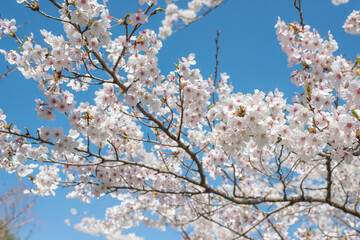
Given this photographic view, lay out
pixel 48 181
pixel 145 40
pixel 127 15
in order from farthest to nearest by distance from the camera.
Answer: pixel 48 181 < pixel 145 40 < pixel 127 15

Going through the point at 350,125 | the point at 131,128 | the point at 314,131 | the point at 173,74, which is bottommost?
the point at 350,125

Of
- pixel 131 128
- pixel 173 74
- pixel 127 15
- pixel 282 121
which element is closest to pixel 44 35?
pixel 127 15

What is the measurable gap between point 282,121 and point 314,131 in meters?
0.29

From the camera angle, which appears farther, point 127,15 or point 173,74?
point 173,74

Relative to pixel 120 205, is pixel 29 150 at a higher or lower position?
lower

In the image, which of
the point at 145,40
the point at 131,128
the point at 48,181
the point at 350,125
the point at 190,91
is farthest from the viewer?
the point at 131,128

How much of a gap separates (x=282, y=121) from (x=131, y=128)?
216cm

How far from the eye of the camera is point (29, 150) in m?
3.13

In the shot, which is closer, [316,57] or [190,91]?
[316,57]

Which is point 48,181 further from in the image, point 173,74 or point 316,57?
point 316,57

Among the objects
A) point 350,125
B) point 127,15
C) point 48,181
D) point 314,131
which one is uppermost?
point 127,15

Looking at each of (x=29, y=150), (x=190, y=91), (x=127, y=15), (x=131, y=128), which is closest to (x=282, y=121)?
(x=190, y=91)

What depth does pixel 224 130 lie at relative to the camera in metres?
2.63

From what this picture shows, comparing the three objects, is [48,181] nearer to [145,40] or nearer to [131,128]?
[131,128]
